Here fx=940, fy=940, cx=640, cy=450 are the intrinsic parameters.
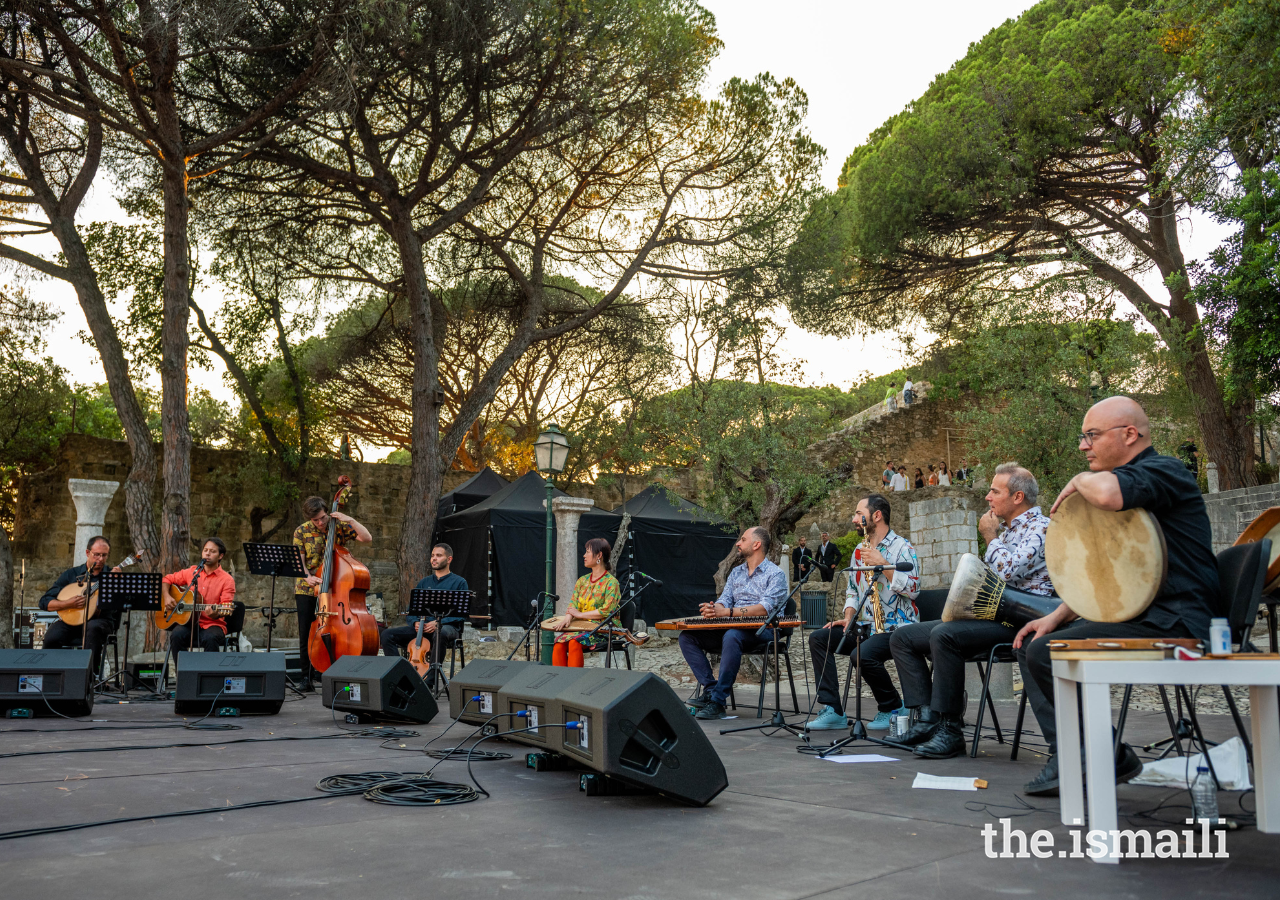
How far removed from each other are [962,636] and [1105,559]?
1.26m

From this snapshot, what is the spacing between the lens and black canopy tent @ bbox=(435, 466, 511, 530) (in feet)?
46.8

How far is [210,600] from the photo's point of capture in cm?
687

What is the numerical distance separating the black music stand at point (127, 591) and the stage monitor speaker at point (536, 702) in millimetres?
3792

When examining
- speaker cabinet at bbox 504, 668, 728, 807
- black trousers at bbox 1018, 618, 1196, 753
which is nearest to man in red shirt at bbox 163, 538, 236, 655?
speaker cabinet at bbox 504, 668, 728, 807

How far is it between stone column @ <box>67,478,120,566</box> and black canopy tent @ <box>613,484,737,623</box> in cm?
665

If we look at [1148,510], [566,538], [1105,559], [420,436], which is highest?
[420,436]

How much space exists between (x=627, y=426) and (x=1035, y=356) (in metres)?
7.73

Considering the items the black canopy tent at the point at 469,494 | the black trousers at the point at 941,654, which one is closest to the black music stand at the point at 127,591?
the black trousers at the point at 941,654

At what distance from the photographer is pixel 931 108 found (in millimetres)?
14883

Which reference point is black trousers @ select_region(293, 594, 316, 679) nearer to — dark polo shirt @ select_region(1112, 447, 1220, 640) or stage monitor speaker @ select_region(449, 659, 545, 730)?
stage monitor speaker @ select_region(449, 659, 545, 730)

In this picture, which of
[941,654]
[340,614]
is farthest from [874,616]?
[340,614]

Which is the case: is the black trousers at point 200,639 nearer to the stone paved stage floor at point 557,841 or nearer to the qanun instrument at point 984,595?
the stone paved stage floor at point 557,841

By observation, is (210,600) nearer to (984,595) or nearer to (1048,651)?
(984,595)

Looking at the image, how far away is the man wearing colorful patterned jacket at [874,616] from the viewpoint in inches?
181
